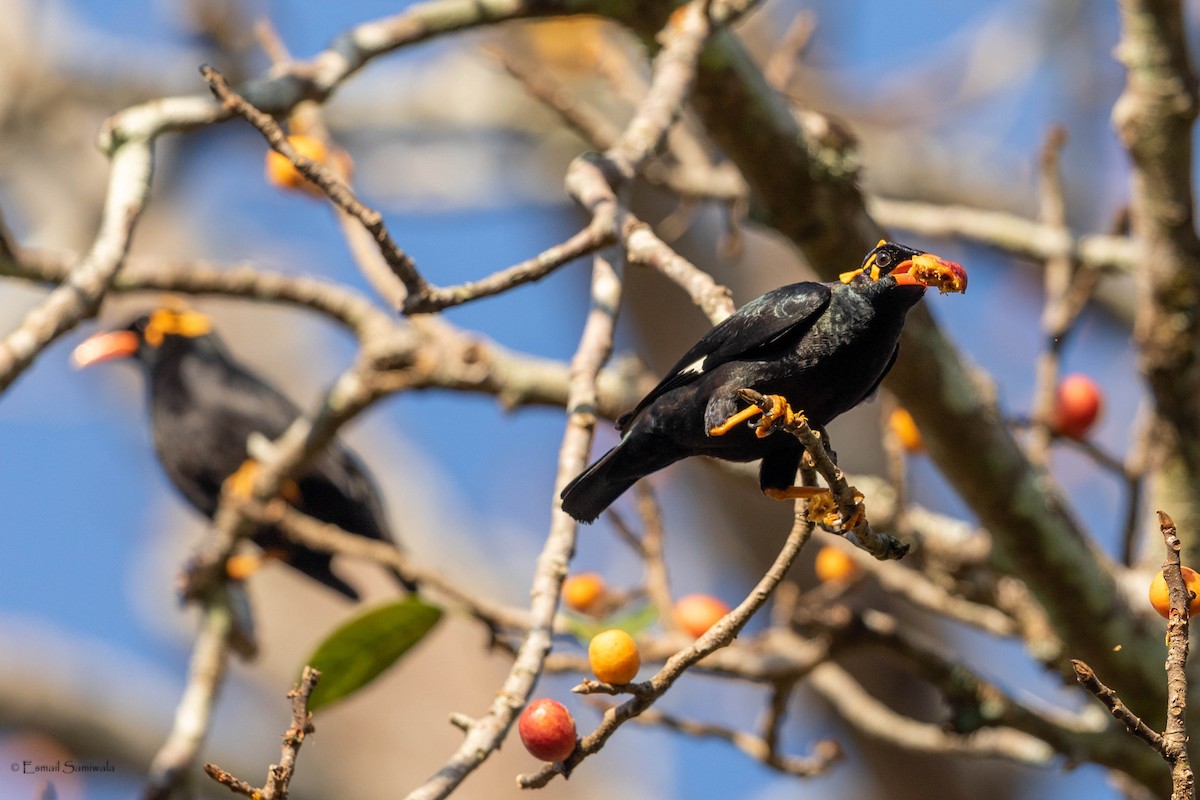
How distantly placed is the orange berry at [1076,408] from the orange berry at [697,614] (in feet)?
3.73

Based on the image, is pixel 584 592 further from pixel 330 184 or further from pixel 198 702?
pixel 330 184

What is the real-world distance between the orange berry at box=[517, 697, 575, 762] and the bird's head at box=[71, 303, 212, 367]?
15.9ft

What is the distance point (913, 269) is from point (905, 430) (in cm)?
149

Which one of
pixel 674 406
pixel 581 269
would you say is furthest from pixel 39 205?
pixel 674 406

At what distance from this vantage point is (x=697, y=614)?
324 cm

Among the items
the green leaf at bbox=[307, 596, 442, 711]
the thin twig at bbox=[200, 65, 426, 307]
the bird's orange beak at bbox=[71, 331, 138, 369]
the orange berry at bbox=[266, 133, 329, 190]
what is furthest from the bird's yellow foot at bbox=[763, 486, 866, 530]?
the bird's orange beak at bbox=[71, 331, 138, 369]

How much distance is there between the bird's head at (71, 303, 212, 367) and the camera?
6402 mm

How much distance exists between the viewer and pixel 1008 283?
27.7 feet

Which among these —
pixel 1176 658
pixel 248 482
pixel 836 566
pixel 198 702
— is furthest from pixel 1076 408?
pixel 248 482

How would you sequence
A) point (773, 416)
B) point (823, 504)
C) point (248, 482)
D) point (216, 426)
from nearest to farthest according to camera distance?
point (773, 416) < point (823, 504) < point (248, 482) < point (216, 426)

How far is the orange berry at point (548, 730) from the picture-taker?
6.24ft

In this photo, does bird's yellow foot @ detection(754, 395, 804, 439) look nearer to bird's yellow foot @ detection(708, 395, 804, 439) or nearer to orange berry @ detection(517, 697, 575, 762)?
bird's yellow foot @ detection(708, 395, 804, 439)

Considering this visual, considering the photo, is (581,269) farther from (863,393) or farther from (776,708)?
(863,393)

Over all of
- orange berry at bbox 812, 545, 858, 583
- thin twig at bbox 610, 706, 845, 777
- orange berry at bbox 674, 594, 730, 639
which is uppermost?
orange berry at bbox 812, 545, 858, 583
